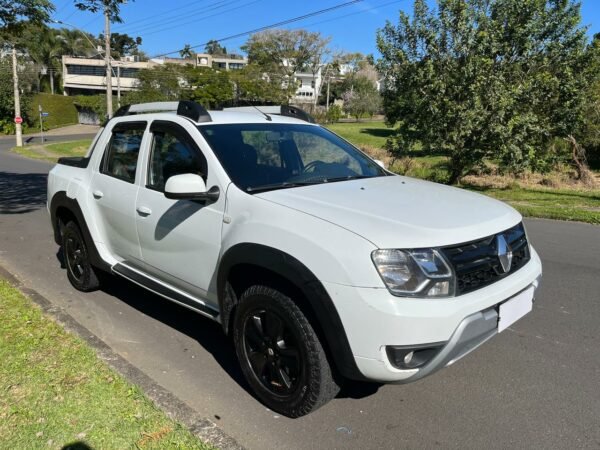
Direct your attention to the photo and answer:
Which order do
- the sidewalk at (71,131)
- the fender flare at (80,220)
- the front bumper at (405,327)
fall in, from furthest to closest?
the sidewalk at (71,131) < the fender flare at (80,220) < the front bumper at (405,327)

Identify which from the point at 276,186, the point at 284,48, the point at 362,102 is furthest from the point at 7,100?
the point at 276,186

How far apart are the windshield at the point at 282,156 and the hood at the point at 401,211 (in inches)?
8.6

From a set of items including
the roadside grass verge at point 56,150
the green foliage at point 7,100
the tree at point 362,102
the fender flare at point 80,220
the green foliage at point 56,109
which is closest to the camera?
the fender flare at point 80,220

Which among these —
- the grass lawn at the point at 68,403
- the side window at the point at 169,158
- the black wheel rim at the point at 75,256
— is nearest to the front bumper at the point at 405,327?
the grass lawn at the point at 68,403

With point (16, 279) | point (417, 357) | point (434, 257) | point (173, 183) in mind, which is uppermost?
point (173, 183)

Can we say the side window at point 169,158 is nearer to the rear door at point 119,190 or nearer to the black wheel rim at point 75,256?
the rear door at point 119,190

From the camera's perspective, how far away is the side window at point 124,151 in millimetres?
4219

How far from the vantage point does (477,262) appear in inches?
108

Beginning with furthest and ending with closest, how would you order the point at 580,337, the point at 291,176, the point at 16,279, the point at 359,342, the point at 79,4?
the point at 79,4
the point at 16,279
the point at 580,337
the point at 291,176
the point at 359,342

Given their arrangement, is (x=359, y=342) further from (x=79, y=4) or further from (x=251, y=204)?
(x=79, y=4)

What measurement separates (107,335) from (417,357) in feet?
9.24

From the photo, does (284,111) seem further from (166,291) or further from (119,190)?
(166,291)

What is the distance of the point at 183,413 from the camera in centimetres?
298

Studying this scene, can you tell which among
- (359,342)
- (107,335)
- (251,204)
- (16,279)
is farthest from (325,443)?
(16,279)
